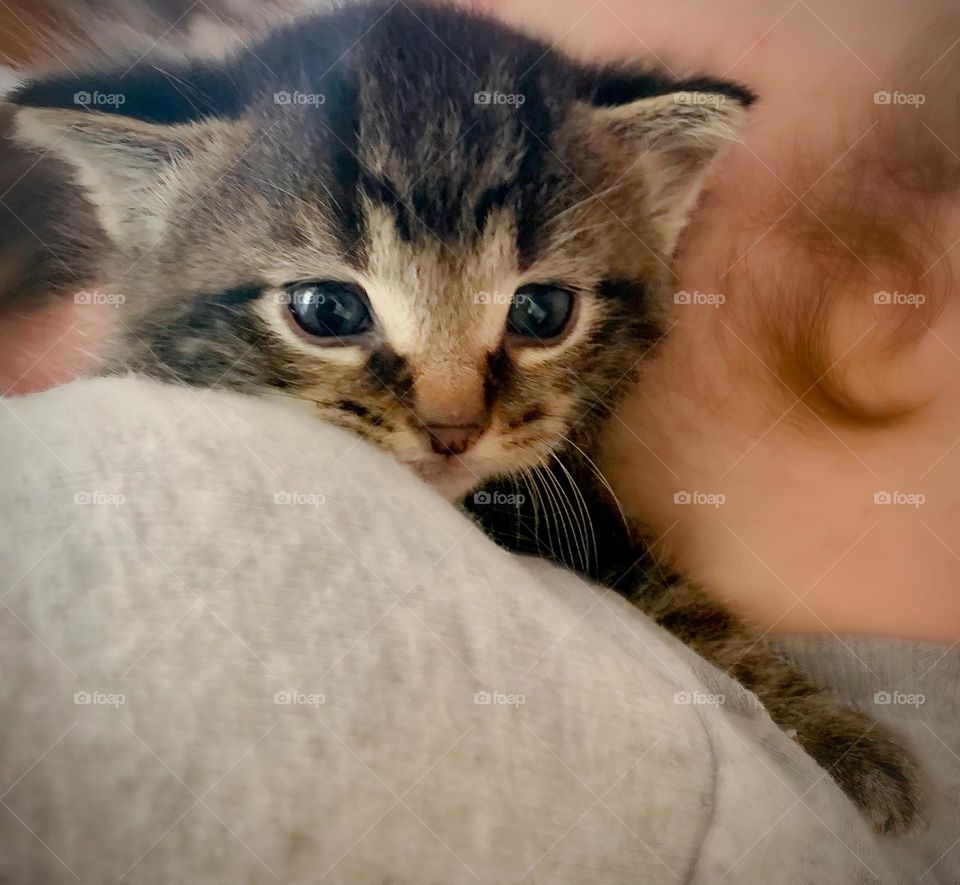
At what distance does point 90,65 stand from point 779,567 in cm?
81

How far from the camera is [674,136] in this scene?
756 mm

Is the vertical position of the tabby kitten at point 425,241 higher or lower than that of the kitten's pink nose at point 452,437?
higher

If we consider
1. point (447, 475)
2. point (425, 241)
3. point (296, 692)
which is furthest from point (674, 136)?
point (296, 692)

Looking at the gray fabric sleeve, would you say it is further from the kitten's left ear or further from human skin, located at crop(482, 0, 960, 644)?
the kitten's left ear

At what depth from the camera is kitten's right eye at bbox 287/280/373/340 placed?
27.2 inches

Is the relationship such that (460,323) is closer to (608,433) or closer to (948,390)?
(608,433)

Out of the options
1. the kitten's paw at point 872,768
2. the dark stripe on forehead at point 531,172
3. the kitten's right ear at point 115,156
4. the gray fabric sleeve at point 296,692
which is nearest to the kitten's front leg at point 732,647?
the kitten's paw at point 872,768

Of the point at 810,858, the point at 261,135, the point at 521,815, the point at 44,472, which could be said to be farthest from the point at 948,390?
the point at 44,472

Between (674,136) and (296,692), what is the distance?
1.99 feet

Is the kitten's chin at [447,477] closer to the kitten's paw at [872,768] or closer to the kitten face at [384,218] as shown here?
the kitten face at [384,218]

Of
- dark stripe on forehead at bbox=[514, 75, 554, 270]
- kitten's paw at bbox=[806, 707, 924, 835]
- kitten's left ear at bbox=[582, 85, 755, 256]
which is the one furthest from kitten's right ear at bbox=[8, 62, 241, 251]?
kitten's paw at bbox=[806, 707, 924, 835]

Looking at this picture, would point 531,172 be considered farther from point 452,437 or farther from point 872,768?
point 872,768

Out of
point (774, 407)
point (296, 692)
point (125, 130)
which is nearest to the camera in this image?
point (296, 692)

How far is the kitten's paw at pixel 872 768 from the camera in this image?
714 mm
